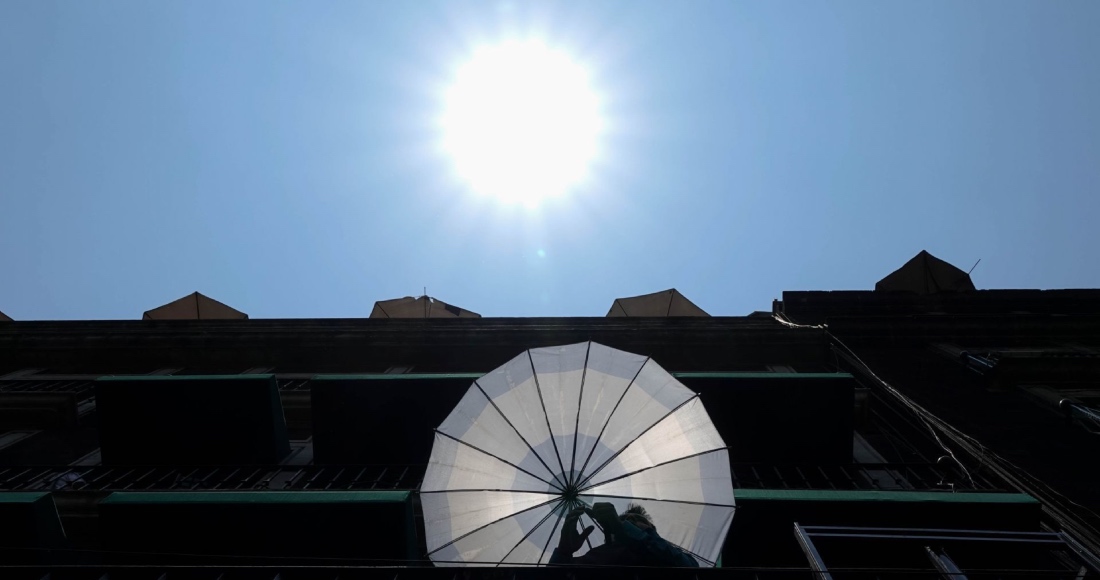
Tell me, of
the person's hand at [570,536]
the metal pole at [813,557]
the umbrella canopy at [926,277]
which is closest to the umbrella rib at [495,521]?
the person's hand at [570,536]

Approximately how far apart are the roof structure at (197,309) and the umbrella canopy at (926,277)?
17588mm

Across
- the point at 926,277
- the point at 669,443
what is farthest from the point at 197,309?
the point at 926,277

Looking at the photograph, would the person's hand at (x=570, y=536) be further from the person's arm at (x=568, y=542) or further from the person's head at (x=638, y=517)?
the person's head at (x=638, y=517)

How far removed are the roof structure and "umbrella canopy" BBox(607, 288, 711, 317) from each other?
34.6ft

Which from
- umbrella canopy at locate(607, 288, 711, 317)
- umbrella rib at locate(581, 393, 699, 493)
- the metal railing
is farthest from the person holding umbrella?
umbrella canopy at locate(607, 288, 711, 317)

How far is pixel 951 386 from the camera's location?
11453 mm

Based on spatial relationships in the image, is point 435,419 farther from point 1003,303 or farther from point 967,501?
point 1003,303

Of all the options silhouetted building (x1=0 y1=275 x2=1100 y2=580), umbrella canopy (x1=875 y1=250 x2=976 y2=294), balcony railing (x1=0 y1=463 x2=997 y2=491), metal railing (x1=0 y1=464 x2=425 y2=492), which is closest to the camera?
silhouetted building (x1=0 y1=275 x2=1100 y2=580)

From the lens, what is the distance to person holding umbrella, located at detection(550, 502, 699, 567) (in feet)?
16.9

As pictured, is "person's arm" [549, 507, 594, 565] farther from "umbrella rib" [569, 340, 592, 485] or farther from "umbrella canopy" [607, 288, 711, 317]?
"umbrella canopy" [607, 288, 711, 317]

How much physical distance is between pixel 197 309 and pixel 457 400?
11889 mm

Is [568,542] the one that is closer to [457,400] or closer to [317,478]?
[457,400]

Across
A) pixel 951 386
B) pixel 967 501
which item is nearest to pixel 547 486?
pixel 967 501

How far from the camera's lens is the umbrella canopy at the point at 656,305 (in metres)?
18.1
